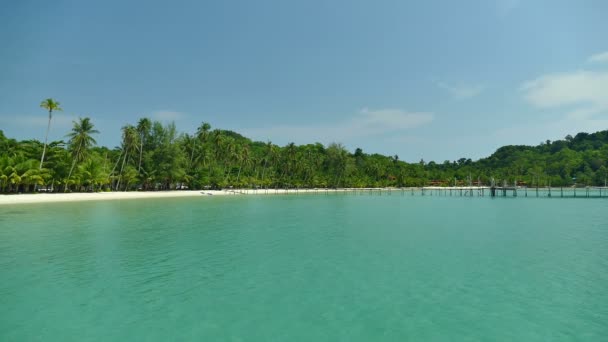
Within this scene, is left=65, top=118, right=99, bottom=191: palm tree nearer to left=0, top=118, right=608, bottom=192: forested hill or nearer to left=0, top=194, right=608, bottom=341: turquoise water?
left=0, top=118, right=608, bottom=192: forested hill

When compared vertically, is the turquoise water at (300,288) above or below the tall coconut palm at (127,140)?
below

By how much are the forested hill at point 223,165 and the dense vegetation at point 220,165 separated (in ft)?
0.59

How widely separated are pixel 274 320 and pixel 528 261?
1225 centimetres

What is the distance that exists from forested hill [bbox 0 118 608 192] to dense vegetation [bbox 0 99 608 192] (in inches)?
7.0

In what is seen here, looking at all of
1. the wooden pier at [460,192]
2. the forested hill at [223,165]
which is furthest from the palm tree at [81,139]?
the wooden pier at [460,192]

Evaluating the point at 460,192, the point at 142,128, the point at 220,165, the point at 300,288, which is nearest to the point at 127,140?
the point at 142,128

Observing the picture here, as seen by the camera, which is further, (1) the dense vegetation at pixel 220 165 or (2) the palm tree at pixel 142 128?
(2) the palm tree at pixel 142 128

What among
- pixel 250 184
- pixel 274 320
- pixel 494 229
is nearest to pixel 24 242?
pixel 274 320

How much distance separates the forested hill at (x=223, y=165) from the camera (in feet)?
188

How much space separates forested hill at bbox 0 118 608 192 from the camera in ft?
188

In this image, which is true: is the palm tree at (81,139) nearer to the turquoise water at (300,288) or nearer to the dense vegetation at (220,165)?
the dense vegetation at (220,165)

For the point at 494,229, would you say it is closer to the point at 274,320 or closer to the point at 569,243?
the point at 569,243

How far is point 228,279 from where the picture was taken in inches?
460

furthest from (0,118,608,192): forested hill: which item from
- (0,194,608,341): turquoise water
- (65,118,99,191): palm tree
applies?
(0,194,608,341): turquoise water
